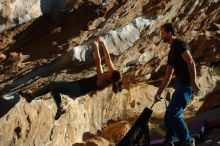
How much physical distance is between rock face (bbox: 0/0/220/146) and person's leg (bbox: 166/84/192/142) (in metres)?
1.80

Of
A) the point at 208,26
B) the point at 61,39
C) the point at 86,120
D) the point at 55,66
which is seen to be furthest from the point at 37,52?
the point at 208,26

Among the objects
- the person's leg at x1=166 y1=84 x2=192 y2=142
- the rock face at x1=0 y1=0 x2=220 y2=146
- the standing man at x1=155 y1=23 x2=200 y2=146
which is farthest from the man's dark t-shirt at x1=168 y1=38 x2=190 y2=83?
the rock face at x1=0 y1=0 x2=220 y2=146

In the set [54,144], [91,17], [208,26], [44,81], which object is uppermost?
[208,26]

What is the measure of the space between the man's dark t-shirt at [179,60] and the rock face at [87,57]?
1388 mm

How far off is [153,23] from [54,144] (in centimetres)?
344

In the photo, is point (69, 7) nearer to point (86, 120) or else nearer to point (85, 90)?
point (85, 90)

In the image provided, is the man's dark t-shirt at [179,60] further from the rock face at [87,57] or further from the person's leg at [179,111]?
the rock face at [87,57]

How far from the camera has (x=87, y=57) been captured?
31.8 ft

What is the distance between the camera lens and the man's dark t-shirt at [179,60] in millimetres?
7270

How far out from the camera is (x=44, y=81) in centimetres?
969

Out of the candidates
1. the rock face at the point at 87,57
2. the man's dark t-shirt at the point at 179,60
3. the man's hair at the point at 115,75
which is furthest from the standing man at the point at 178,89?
the rock face at the point at 87,57

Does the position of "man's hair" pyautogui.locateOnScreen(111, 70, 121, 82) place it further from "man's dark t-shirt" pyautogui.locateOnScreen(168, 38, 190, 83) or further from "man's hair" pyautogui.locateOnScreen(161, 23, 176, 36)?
"man's hair" pyautogui.locateOnScreen(161, 23, 176, 36)

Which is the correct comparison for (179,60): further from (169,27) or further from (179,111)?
(179,111)

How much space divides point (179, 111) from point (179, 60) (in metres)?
0.72
